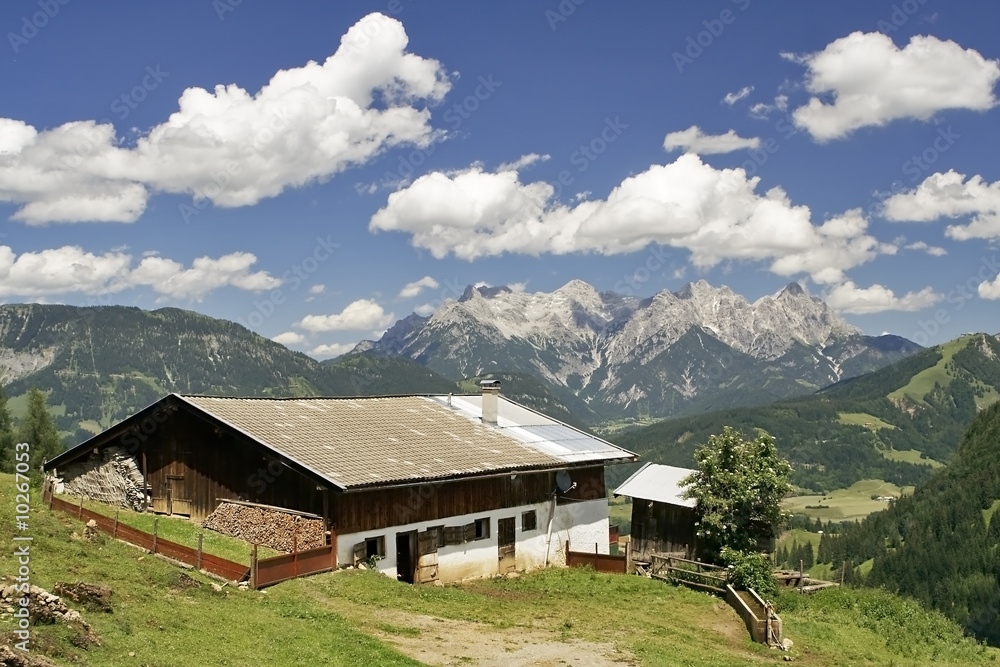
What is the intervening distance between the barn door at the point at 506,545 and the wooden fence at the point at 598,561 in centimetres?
461

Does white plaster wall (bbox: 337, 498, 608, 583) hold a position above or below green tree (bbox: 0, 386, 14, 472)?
below

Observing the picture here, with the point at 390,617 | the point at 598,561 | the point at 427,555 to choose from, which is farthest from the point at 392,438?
the point at 390,617

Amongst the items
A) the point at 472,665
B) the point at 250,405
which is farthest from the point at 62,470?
the point at 472,665

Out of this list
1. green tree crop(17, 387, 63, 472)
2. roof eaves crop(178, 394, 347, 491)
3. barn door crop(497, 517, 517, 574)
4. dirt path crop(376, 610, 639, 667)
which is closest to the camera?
dirt path crop(376, 610, 639, 667)

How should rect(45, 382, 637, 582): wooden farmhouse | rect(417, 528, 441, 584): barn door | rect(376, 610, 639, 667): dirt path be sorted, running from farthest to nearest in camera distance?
rect(417, 528, 441, 584): barn door → rect(45, 382, 637, 582): wooden farmhouse → rect(376, 610, 639, 667): dirt path

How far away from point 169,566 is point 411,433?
53.6 ft

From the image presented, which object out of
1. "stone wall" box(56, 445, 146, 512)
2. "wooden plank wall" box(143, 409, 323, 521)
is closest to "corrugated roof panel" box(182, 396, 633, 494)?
"wooden plank wall" box(143, 409, 323, 521)

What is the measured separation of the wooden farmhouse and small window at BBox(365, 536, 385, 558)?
0.22 feet

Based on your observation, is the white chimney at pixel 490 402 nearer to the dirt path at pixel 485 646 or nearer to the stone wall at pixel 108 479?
the stone wall at pixel 108 479

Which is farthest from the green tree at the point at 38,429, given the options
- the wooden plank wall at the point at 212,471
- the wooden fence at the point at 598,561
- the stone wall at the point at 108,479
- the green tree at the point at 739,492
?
the green tree at the point at 739,492

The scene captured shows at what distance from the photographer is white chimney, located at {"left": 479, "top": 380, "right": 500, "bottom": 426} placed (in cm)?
4944

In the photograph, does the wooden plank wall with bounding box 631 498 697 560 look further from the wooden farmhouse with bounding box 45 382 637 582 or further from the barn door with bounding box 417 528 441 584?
the barn door with bounding box 417 528 441 584

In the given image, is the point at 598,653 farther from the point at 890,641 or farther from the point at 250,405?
the point at 250,405

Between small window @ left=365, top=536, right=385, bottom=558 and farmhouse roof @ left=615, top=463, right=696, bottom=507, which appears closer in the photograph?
small window @ left=365, top=536, right=385, bottom=558
